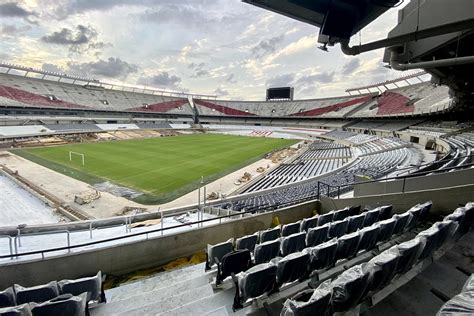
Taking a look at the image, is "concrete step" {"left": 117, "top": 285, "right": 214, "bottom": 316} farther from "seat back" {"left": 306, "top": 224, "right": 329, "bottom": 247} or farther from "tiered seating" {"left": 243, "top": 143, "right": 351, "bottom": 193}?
"tiered seating" {"left": 243, "top": 143, "right": 351, "bottom": 193}

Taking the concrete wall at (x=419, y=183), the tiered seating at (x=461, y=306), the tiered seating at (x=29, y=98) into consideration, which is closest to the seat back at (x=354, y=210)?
the concrete wall at (x=419, y=183)

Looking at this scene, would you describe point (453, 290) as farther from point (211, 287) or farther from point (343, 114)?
point (343, 114)

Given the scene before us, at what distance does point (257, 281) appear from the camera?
11.4ft

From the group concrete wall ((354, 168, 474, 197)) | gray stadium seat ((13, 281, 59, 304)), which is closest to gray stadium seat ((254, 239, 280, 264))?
gray stadium seat ((13, 281, 59, 304))

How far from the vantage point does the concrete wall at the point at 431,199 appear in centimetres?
595

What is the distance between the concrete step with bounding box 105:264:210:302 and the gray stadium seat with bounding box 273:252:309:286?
1618mm

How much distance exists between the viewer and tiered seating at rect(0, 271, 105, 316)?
9.45 feet

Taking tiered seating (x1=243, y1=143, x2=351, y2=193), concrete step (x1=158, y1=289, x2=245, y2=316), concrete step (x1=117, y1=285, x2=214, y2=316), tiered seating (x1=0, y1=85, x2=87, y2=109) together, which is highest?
tiered seating (x1=0, y1=85, x2=87, y2=109)

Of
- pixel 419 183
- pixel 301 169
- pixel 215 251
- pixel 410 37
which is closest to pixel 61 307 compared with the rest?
pixel 215 251

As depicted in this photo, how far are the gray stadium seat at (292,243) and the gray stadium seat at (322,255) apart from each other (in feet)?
2.64

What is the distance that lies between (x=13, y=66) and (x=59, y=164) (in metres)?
38.2

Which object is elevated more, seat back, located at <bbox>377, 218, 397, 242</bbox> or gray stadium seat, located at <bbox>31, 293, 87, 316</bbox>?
seat back, located at <bbox>377, 218, 397, 242</bbox>

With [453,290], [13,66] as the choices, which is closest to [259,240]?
[453,290]

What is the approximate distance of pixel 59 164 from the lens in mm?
21781
